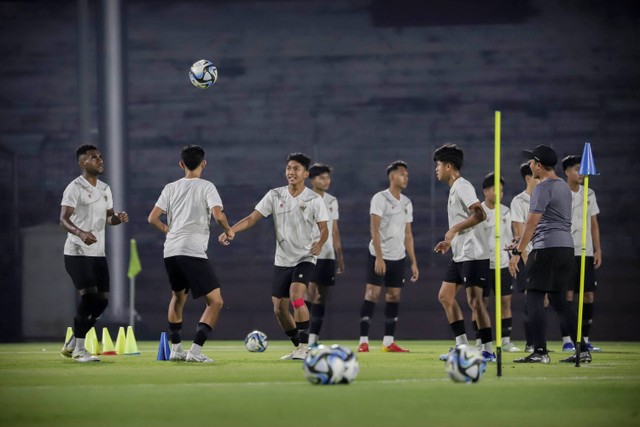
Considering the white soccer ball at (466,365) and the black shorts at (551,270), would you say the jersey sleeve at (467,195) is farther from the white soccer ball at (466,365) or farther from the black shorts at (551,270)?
the white soccer ball at (466,365)

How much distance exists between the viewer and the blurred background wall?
17844 millimetres

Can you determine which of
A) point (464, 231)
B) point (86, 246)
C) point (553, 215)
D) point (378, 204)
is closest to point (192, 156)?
point (86, 246)

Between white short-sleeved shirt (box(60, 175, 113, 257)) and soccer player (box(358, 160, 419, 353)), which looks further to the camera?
soccer player (box(358, 160, 419, 353))

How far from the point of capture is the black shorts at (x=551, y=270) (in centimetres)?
946

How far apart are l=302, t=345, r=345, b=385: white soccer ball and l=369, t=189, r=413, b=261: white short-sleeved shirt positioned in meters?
5.72

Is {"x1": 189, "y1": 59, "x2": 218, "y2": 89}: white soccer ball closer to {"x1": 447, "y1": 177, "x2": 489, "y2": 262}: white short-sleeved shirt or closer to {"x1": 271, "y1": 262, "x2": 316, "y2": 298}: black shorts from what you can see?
{"x1": 271, "y1": 262, "x2": 316, "y2": 298}: black shorts

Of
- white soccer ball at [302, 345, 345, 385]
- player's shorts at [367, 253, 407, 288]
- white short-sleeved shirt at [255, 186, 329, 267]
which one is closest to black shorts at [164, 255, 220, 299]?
white short-sleeved shirt at [255, 186, 329, 267]

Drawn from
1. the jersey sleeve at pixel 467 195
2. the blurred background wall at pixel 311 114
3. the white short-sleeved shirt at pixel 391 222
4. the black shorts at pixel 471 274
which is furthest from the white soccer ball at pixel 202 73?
the blurred background wall at pixel 311 114

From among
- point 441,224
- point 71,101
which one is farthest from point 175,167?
point 441,224

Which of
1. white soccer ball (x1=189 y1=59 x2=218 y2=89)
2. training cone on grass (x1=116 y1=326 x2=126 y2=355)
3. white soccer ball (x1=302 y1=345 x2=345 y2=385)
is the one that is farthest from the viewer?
training cone on grass (x1=116 y1=326 x2=126 y2=355)

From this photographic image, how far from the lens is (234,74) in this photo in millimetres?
18812

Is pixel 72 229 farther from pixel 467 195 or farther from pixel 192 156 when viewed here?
pixel 467 195

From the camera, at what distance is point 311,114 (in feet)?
61.0

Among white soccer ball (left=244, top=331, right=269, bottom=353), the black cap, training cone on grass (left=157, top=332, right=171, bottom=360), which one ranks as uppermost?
the black cap
